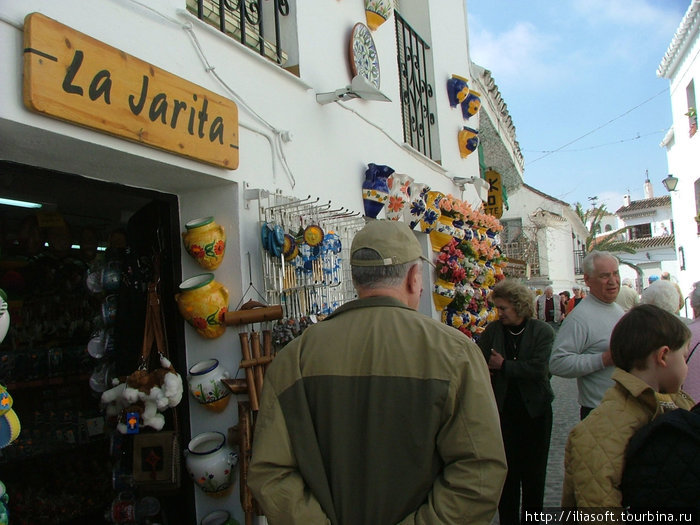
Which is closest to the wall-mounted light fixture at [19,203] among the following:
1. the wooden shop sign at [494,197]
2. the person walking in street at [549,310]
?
the wooden shop sign at [494,197]

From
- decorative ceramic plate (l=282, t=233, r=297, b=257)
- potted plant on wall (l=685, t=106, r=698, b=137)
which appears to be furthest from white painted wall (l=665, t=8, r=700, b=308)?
decorative ceramic plate (l=282, t=233, r=297, b=257)

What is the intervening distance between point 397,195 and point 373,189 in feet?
1.26

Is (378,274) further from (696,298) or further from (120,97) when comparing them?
(696,298)

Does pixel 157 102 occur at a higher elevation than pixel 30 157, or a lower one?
higher

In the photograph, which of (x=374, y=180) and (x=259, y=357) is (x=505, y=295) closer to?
(x=259, y=357)

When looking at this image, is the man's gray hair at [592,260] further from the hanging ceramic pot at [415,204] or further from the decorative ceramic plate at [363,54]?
the decorative ceramic plate at [363,54]

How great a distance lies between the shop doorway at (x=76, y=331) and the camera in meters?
3.07

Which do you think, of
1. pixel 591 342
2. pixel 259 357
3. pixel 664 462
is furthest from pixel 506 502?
pixel 664 462

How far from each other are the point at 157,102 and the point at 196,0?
41.9 inches

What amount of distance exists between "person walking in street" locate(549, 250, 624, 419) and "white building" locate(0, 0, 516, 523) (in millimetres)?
1539

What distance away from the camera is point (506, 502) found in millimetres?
3086

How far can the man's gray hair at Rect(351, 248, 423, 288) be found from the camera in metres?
1.59

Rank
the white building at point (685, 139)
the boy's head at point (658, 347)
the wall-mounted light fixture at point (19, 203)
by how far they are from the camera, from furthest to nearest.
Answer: the white building at point (685, 139), the wall-mounted light fixture at point (19, 203), the boy's head at point (658, 347)

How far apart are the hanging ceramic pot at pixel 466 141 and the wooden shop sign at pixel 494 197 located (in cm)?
177
